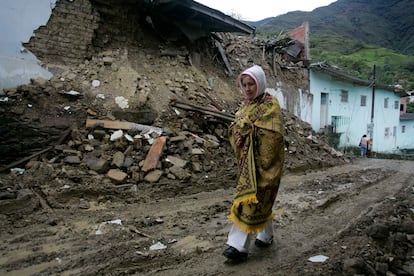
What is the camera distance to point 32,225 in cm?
378

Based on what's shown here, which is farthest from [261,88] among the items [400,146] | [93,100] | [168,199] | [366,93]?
[400,146]

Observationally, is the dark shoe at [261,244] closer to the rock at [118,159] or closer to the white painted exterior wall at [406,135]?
the rock at [118,159]

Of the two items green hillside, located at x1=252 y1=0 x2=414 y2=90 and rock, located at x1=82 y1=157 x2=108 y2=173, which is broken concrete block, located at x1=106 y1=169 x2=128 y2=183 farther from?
green hillside, located at x1=252 y1=0 x2=414 y2=90

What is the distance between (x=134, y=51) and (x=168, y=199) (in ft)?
16.1

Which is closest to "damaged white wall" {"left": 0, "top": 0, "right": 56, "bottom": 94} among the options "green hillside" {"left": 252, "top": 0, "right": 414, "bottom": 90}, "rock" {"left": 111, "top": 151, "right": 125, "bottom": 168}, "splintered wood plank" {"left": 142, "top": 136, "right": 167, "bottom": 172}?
"rock" {"left": 111, "top": 151, "right": 125, "bottom": 168}

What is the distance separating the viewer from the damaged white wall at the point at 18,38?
246 inches

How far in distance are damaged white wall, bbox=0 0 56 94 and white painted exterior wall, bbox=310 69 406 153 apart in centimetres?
1407

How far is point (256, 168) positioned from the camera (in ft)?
9.29

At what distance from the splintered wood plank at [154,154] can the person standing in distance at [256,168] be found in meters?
2.94

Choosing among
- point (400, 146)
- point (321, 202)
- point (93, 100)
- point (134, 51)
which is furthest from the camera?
point (400, 146)

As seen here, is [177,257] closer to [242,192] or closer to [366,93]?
[242,192]

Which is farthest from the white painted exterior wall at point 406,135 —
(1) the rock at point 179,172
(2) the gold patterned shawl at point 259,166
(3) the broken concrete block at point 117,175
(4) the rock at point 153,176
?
(2) the gold patterned shawl at point 259,166

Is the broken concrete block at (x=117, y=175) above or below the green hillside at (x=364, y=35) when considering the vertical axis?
below

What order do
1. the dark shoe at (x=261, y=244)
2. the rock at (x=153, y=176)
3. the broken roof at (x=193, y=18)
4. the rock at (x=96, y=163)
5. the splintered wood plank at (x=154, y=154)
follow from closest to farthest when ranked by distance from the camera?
the dark shoe at (x=261, y=244)
the rock at (x=96, y=163)
the rock at (x=153, y=176)
the splintered wood plank at (x=154, y=154)
the broken roof at (x=193, y=18)
